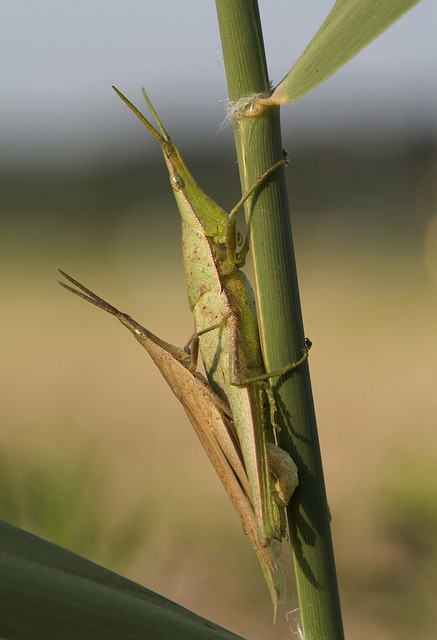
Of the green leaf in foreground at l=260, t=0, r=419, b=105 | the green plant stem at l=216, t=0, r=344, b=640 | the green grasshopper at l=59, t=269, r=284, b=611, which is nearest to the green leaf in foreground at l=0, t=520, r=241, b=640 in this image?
the green plant stem at l=216, t=0, r=344, b=640

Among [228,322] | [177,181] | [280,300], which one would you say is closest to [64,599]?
[280,300]

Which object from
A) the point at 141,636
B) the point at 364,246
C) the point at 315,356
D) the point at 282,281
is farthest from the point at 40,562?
the point at 364,246

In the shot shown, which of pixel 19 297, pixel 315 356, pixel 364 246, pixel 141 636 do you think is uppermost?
pixel 364 246

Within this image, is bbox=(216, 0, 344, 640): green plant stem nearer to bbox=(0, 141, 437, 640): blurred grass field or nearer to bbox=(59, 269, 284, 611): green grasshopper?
bbox=(59, 269, 284, 611): green grasshopper

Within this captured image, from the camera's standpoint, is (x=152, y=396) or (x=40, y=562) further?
(x=152, y=396)

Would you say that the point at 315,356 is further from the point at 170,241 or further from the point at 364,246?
the point at 170,241

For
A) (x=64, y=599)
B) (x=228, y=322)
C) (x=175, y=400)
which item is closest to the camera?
(x=64, y=599)

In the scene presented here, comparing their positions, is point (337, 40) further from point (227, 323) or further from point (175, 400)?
point (175, 400)
